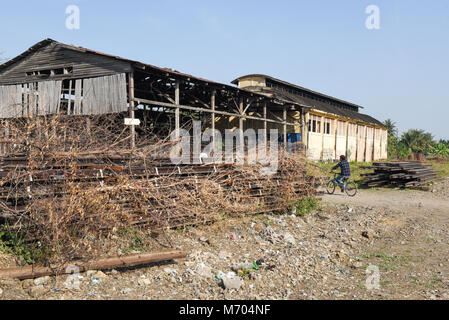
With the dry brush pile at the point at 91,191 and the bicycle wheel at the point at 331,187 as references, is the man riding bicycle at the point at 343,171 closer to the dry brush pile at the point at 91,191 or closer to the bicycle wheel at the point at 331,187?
the bicycle wheel at the point at 331,187

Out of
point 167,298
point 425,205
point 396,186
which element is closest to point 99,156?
point 167,298

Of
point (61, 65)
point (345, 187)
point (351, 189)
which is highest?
point (61, 65)

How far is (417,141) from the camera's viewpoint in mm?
49094

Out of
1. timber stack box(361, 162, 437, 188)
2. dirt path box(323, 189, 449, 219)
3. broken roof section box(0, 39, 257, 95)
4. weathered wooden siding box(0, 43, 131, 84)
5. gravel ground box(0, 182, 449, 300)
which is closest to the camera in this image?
gravel ground box(0, 182, 449, 300)

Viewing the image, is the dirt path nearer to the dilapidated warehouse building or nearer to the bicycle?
the bicycle

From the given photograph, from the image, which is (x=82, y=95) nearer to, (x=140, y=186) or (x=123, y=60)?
(x=123, y=60)

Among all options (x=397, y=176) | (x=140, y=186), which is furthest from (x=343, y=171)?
(x=140, y=186)

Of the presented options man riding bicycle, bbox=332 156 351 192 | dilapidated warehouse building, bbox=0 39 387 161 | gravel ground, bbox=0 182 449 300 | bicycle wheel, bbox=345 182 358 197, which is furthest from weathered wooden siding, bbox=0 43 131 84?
bicycle wheel, bbox=345 182 358 197

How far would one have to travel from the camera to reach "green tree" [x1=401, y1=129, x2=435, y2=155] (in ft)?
156

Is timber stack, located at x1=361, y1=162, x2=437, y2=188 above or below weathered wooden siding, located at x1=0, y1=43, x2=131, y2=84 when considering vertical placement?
below

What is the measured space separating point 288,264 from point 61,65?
13146mm

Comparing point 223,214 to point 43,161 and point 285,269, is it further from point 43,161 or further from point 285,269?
point 43,161

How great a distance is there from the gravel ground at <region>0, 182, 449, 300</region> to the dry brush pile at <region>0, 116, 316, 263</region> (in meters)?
0.44
